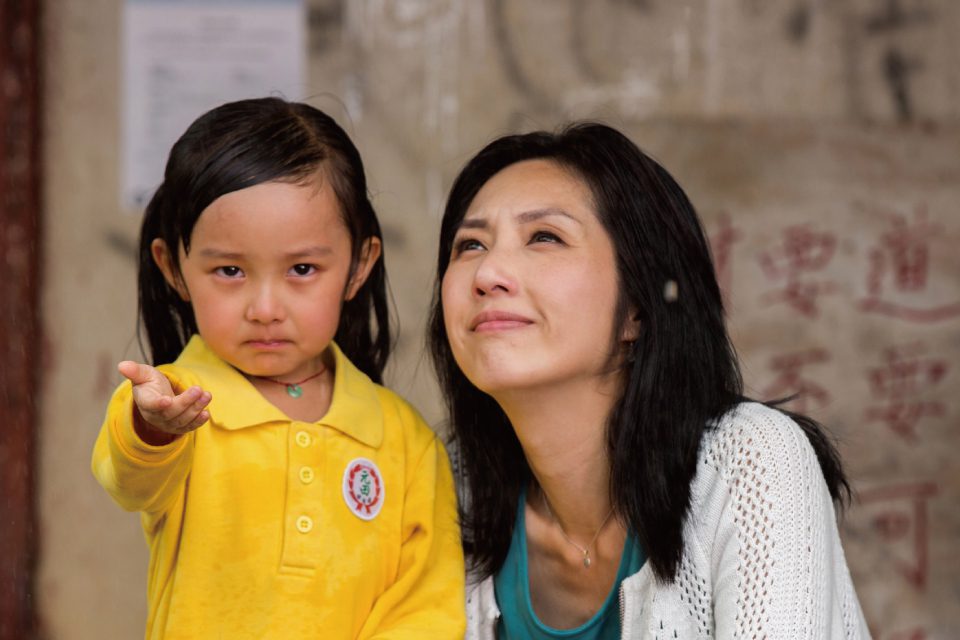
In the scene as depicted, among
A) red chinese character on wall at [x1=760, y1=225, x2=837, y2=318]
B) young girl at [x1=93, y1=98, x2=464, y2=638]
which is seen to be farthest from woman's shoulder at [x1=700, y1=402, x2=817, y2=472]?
red chinese character on wall at [x1=760, y1=225, x2=837, y2=318]

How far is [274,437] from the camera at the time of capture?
2115 millimetres

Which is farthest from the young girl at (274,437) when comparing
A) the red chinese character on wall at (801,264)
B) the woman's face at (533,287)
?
the red chinese character on wall at (801,264)

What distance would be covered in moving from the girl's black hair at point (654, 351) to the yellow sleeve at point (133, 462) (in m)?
0.70

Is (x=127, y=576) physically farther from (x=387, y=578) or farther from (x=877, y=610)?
(x=877, y=610)

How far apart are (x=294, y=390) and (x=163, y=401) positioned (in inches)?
20.5

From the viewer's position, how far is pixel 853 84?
401cm

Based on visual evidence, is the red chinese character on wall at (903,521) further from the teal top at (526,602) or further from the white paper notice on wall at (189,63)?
the white paper notice on wall at (189,63)

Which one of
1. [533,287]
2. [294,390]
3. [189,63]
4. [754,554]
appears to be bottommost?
[754,554]

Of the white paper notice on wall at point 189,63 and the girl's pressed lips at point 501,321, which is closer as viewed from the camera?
the girl's pressed lips at point 501,321

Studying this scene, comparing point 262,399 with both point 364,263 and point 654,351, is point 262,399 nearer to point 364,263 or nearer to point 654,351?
point 364,263

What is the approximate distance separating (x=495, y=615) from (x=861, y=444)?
2012 mm

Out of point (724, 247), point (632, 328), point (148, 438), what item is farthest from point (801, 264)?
point (148, 438)

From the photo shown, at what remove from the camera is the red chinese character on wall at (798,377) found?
13.2 feet

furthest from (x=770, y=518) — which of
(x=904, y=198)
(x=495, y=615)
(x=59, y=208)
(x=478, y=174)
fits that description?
(x=59, y=208)
